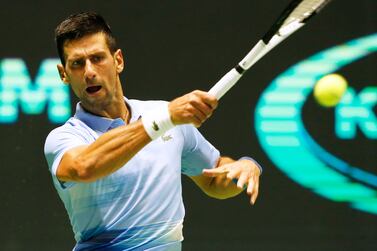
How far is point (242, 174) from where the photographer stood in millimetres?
3074

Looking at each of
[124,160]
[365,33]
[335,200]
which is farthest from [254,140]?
[124,160]

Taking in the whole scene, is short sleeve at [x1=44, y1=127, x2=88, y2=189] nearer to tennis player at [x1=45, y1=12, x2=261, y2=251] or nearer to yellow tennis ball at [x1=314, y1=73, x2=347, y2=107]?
tennis player at [x1=45, y1=12, x2=261, y2=251]

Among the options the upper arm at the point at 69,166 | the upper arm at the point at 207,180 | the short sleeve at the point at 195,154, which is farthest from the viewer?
the upper arm at the point at 207,180

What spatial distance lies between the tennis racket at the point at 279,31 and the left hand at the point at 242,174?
12.1 inches

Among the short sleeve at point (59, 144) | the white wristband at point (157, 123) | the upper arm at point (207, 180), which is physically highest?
the short sleeve at point (59, 144)

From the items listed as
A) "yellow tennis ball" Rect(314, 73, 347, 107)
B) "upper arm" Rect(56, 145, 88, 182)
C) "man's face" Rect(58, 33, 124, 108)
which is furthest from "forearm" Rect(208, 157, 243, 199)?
"yellow tennis ball" Rect(314, 73, 347, 107)

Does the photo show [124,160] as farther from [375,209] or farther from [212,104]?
[375,209]

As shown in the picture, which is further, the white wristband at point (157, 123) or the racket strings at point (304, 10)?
the racket strings at point (304, 10)

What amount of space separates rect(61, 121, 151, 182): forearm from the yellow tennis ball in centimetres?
294

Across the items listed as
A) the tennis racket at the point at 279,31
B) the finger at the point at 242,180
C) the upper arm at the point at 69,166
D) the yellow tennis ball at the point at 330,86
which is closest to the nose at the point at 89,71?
the upper arm at the point at 69,166

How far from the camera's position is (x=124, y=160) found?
290cm

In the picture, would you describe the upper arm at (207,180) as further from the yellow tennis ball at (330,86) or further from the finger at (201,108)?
the yellow tennis ball at (330,86)

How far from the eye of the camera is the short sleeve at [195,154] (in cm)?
362

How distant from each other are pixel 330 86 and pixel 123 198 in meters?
2.90
